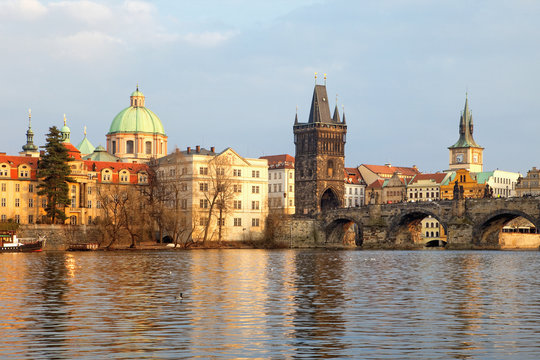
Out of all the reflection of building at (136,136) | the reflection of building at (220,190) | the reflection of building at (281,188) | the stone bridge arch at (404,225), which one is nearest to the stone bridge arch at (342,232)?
the stone bridge arch at (404,225)

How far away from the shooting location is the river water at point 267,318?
2406cm

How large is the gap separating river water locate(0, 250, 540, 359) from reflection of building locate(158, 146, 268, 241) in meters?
82.6

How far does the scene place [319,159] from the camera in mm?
187500

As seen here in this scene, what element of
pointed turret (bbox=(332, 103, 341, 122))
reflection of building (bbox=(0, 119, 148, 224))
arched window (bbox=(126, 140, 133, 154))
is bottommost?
reflection of building (bbox=(0, 119, 148, 224))

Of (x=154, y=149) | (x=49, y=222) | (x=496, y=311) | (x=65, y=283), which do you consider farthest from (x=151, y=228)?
(x=496, y=311)

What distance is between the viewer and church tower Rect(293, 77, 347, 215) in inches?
7318

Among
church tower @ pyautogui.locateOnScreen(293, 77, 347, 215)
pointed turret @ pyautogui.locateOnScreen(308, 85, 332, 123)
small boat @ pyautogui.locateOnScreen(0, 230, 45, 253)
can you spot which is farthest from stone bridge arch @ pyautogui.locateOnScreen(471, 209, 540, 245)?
pointed turret @ pyautogui.locateOnScreen(308, 85, 332, 123)

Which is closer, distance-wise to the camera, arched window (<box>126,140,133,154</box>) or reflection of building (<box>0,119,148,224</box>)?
reflection of building (<box>0,119,148,224</box>)

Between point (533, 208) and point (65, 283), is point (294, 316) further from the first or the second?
point (533, 208)

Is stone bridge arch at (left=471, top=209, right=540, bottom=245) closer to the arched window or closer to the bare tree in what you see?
the bare tree

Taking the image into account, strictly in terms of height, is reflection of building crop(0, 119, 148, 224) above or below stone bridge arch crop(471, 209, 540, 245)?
above

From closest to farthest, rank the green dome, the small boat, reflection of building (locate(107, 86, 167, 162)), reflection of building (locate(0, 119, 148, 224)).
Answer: the small boat, reflection of building (locate(0, 119, 148, 224)), reflection of building (locate(107, 86, 167, 162)), the green dome

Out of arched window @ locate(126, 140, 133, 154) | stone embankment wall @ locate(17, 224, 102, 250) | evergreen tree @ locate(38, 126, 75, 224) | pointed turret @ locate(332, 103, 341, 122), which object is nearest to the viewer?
stone embankment wall @ locate(17, 224, 102, 250)

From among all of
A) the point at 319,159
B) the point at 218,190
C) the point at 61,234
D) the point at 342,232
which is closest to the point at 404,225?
the point at 342,232
